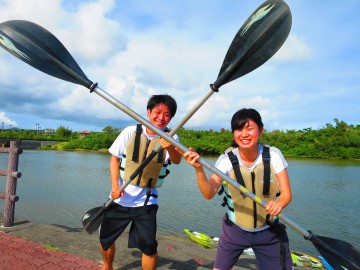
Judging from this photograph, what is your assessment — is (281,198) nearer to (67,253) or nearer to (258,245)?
(258,245)

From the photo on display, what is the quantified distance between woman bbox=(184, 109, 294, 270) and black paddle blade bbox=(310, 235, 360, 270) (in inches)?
16.1

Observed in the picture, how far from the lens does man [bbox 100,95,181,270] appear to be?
2703 millimetres

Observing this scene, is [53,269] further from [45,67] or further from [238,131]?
[238,131]

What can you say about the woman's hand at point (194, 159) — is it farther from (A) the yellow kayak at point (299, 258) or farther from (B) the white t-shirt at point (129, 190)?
(A) the yellow kayak at point (299, 258)

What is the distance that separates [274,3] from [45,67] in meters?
2.01

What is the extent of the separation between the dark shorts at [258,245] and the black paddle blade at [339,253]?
1.17 ft

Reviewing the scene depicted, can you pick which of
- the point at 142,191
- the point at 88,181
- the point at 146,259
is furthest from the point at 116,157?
the point at 88,181

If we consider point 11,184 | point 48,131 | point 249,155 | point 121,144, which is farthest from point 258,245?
point 48,131

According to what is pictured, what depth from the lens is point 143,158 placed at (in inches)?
111

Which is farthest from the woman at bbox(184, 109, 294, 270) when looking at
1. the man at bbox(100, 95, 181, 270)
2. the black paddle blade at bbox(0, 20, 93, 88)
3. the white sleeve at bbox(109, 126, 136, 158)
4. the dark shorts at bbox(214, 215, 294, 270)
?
the black paddle blade at bbox(0, 20, 93, 88)

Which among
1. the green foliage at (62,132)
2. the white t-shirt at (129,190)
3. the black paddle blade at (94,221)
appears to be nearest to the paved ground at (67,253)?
the black paddle blade at (94,221)

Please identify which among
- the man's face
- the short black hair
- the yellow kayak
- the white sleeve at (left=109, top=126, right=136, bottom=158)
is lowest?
the yellow kayak

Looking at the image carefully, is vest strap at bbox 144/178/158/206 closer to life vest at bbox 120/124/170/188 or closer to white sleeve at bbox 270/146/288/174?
life vest at bbox 120/124/170/188

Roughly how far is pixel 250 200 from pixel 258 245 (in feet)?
1.05
